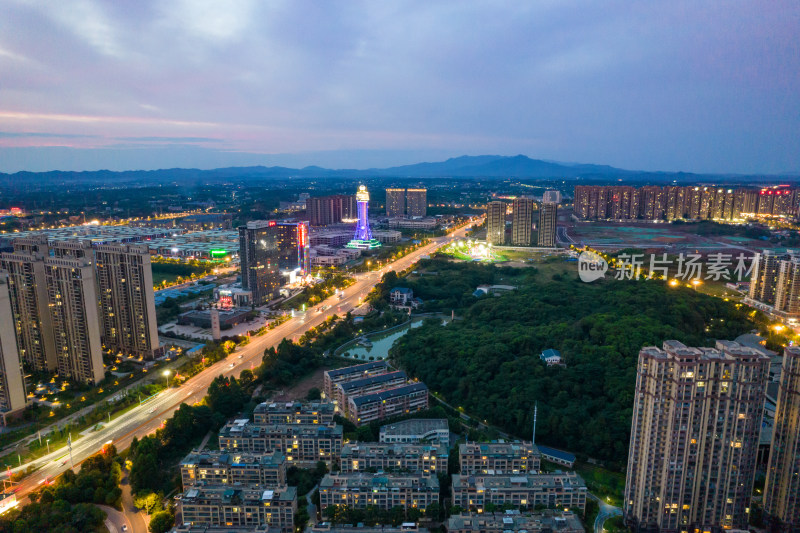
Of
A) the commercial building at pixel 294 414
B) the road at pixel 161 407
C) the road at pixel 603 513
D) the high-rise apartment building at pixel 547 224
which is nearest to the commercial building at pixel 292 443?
the commercial building at pixel 294 414

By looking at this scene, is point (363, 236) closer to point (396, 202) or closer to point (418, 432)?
point (396, 202)

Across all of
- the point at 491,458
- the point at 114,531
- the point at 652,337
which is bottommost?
the point at 114,531

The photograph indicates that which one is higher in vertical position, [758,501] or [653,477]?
[653,477]

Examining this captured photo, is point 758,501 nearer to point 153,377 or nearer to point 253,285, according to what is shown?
point 153,377

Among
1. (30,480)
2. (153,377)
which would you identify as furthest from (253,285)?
(30,480)

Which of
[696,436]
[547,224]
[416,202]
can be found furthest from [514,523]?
[416,202]

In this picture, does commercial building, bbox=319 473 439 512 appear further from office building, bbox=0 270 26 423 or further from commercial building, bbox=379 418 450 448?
office building, bbox=0 270 26 423

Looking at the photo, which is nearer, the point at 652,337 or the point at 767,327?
the point at 652,337
